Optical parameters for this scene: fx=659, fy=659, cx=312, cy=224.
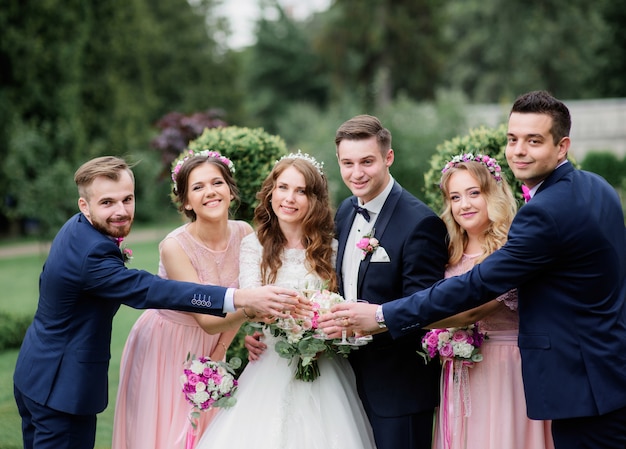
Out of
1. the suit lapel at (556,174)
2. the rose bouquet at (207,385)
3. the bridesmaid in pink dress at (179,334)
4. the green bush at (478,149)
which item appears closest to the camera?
the suit lapel at (556,174)

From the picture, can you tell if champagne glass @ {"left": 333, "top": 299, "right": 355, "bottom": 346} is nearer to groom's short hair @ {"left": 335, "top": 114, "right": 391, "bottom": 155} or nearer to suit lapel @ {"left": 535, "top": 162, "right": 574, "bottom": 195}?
groom's short hair @ {"left": 335, "top": 114, "right": 391, "bottom": 155}

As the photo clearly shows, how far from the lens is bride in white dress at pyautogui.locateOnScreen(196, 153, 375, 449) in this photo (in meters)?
4.03

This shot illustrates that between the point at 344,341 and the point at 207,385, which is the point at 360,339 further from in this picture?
the point at 207,385

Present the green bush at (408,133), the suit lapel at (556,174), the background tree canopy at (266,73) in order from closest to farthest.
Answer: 1. the suit lapel at (556,174)
2. the green bush at (408,133)
3. the background tree canopy at (266,73)

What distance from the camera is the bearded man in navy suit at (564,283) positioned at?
3350 millimetres

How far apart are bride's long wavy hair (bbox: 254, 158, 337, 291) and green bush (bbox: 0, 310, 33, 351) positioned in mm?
6861

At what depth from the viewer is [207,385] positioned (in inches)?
163

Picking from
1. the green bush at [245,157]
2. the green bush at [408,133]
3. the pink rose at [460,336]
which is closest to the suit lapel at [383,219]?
the pink rose at [460,336]

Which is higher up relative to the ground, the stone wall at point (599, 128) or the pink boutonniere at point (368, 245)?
the stone wall at point (599, 128)

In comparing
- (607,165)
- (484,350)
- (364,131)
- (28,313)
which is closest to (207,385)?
(484,350)

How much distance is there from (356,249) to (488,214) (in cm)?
88

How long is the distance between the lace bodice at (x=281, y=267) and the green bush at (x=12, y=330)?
6.80 metres

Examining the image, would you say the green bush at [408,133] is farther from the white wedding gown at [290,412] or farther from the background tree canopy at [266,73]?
the white wedding gown at [290,412]

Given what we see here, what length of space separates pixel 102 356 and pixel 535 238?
8.35 feet
